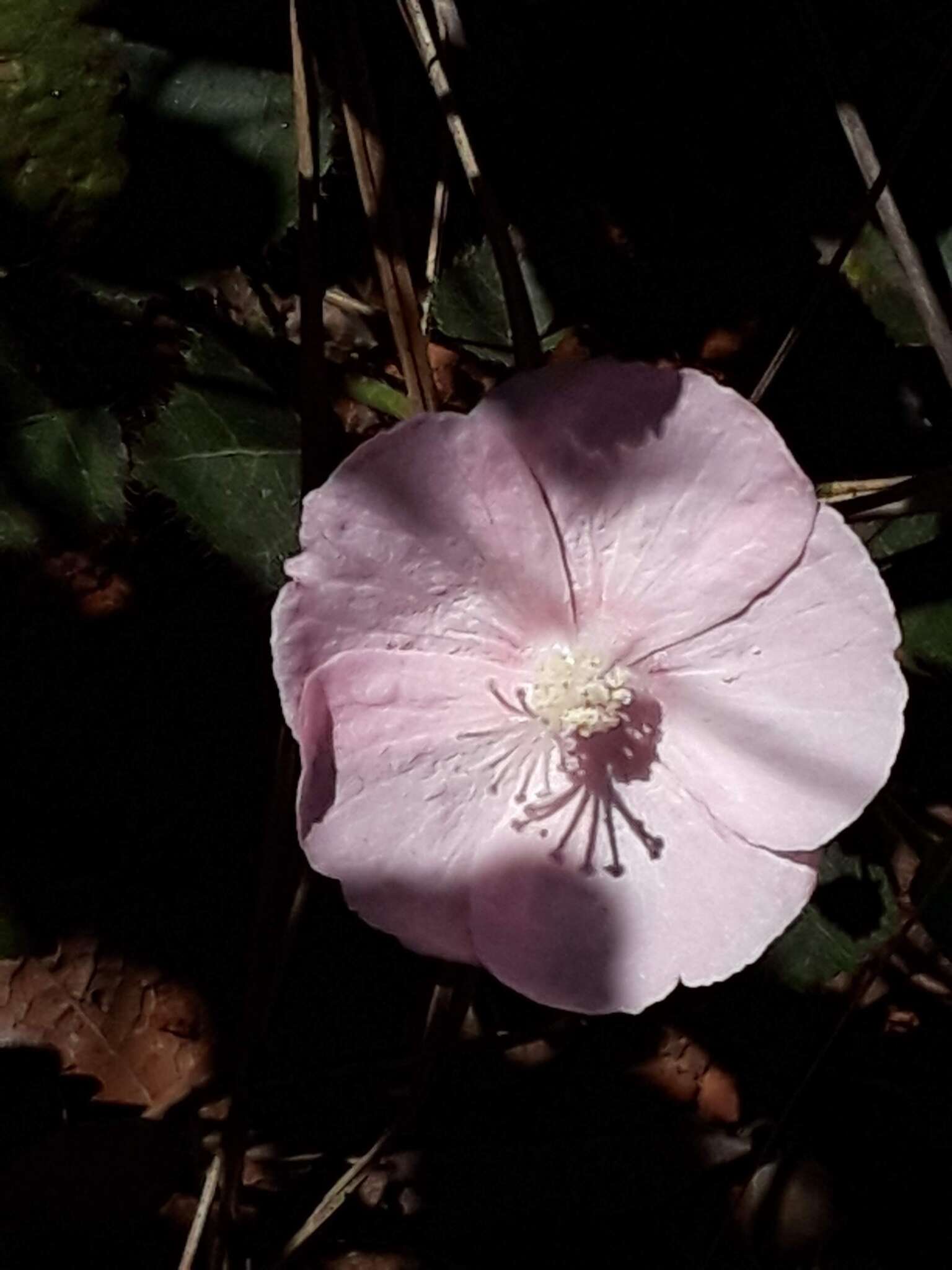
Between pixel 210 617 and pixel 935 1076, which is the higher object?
pixel 210 617

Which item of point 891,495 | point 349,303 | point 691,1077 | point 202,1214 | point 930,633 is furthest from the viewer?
point 691,1077

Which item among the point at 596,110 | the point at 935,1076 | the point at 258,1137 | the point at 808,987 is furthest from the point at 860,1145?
the point at 596,110

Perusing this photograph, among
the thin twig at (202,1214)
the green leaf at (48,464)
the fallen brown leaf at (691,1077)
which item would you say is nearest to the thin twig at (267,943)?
the thin twig at (202,1214)

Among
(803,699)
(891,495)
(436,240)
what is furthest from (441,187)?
(803,699)

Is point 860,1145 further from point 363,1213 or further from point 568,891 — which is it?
point 568,891

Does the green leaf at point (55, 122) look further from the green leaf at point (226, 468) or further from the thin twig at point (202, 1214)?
the thin twig at point (202, 1214)

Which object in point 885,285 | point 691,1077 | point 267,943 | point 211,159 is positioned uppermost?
point 211,159

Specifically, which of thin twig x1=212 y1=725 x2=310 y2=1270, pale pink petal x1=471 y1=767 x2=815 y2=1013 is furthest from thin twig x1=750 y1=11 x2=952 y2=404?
thin twig x1=212 y1=725 x2=310 y2=1270

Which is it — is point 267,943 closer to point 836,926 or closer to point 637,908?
point 637,908
